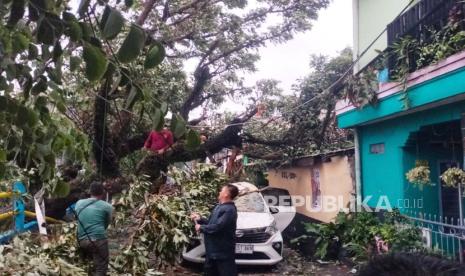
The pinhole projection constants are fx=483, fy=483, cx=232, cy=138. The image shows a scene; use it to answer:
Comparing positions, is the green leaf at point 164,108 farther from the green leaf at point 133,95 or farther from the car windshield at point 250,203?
Answer: the car windshield at point 250,203

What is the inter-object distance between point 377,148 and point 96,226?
18.2 feet

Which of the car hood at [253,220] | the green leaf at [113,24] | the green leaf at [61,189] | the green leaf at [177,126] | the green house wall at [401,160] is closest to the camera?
the green leaf at [113,24]

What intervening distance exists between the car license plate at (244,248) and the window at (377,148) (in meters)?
2.96

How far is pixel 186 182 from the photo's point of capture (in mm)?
9000

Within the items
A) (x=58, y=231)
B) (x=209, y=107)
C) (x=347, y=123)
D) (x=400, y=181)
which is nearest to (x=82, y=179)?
(x=58, y=231)

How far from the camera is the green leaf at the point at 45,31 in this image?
4.61 feet

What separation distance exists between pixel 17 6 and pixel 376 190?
8.51 m

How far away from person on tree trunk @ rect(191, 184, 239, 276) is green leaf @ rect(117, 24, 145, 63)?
4.98 meters

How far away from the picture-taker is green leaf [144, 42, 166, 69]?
1.38 m

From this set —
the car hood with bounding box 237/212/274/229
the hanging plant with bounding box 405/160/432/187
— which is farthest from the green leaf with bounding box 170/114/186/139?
the car hood with bounding box 237/212/274/229

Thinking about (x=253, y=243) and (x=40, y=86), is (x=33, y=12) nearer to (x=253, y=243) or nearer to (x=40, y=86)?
(x=40, y=86)

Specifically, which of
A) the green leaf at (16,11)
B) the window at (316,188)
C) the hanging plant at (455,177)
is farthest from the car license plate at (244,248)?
the green leaf at (16,11)

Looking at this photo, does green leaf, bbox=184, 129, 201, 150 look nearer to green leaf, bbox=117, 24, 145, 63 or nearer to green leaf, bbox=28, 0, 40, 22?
green leaf, bbox=117, 24, 145, 63

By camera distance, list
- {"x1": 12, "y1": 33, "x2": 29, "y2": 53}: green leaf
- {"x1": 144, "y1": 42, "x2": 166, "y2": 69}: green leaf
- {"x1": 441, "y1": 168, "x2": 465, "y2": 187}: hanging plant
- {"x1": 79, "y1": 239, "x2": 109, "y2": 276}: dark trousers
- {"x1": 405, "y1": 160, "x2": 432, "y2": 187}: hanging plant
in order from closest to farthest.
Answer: {"x1": 144, "y1": 42, "x2": 166, "y2": 69}: green leaf → {"x1": 12, "y1": 33, "x2": 29, "y2": 53}: green leaf → {"x1": 79, "y1": 239, "x2": 109, "y2": 276}: dark trousers → {"x1": 441, "y1": 168, "x2": 465, "y2": 187}: hanging plant → {"x1": 405, "y1": 160, "x2": 432, "y2": 187}: hanging plant
